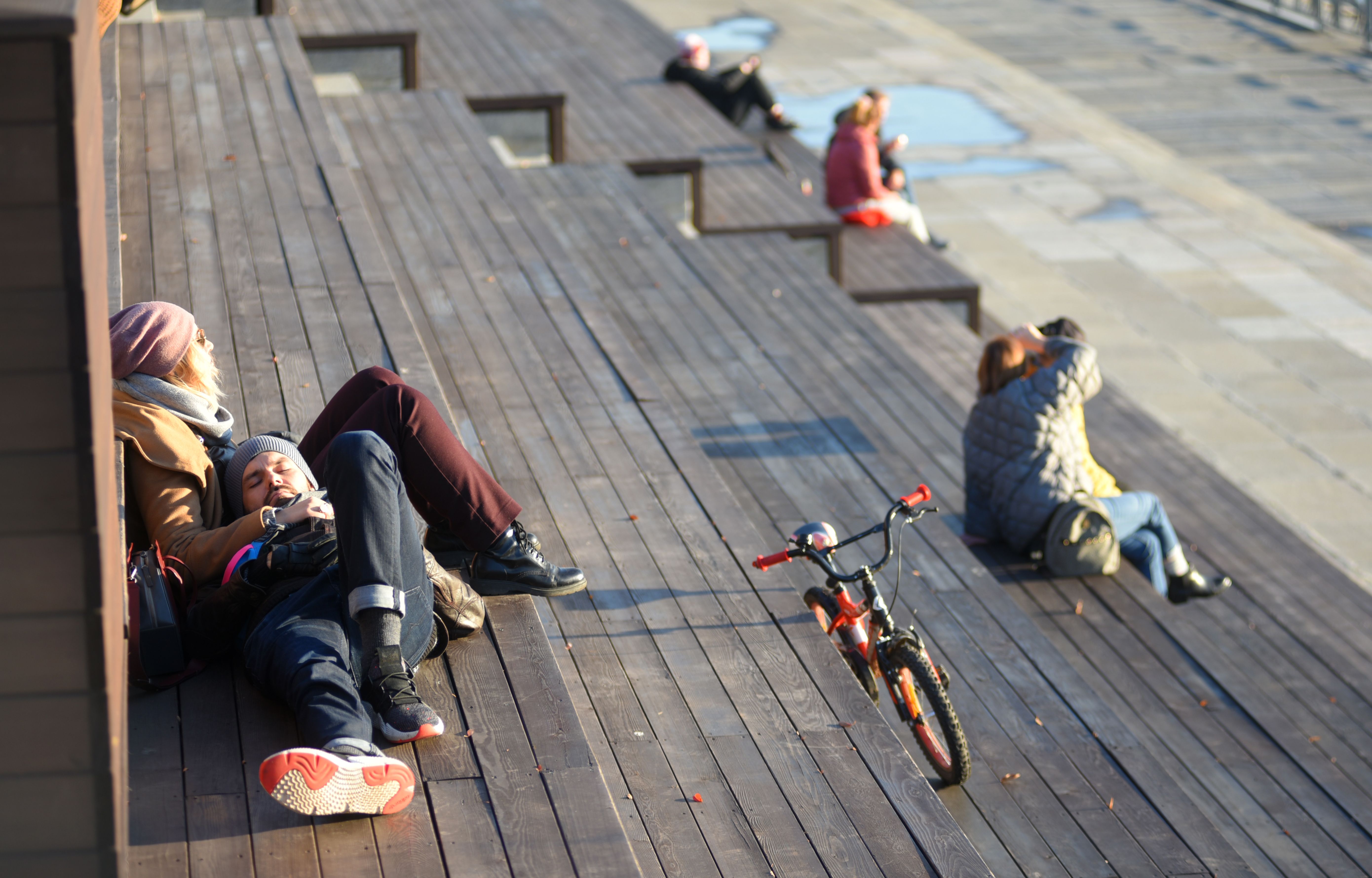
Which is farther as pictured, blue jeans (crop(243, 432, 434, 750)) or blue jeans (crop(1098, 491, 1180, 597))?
blue jeans (crop(1098, 491, 1180, 597))

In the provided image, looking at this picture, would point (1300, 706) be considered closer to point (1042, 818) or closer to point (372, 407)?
point (1042, 818)

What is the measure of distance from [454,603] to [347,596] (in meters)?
0.38

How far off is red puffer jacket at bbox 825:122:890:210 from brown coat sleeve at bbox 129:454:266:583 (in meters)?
7.27

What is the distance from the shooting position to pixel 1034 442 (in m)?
5.52

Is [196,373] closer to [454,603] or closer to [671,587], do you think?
[454,603]

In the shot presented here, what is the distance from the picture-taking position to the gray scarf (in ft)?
11.3

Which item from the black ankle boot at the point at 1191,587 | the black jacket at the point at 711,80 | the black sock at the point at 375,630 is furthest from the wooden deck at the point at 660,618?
the black jacket at the point at 711,80

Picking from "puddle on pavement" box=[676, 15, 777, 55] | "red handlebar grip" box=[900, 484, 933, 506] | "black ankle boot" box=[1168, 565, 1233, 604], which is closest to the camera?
"red handlebar grip" box=[900, 484, 933, 506]

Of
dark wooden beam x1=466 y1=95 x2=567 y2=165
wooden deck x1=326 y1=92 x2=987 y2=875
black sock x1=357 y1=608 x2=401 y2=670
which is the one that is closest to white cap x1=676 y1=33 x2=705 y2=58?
dark wooden beam x1=466 y1=95 x2=567 y2=165

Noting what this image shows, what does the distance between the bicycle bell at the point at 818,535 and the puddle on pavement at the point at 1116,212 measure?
10493 mm

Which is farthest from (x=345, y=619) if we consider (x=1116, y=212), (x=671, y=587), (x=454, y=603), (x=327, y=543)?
(x=1116, y=212)

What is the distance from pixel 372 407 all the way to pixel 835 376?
3.96 m

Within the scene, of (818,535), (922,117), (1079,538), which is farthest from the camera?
(922,117)

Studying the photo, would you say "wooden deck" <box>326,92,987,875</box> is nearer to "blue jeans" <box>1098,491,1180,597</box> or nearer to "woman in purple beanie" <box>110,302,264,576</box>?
"woman in purple beanie" <box>110,302,264,576</box>
